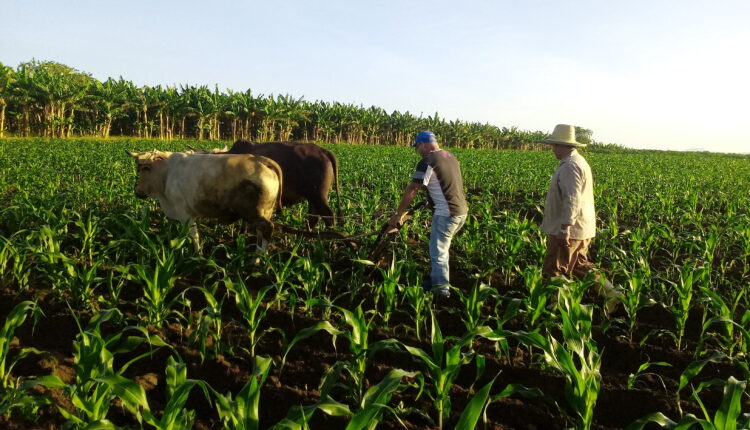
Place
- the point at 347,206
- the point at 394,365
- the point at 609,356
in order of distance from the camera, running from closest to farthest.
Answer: the point at 394,365 → the point at 609,356 → the point at 347,206

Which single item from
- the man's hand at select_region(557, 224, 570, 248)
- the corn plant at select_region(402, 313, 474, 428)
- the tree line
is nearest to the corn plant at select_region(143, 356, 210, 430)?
the corn plant at select_region(402, 313, 474, 428)

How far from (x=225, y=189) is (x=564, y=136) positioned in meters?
4.46

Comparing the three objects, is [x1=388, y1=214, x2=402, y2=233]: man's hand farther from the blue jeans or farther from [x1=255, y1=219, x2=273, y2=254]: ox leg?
[x1=255, y1=219, x2=273, y2=254]: ox leg

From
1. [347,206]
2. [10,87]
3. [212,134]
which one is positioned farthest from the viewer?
[212,134]

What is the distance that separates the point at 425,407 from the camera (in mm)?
3084

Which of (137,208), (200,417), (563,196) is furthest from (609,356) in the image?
(137,208)

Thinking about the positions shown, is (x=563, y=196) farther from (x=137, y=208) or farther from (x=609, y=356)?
(x=137, y=208)

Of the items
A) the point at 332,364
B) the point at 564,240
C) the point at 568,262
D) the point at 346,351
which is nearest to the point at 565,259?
the point at 568,262

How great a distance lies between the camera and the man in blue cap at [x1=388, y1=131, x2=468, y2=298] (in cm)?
492

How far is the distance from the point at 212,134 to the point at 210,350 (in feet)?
160

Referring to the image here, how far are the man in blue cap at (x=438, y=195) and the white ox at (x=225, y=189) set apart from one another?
6.47 feet

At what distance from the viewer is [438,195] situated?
505 cm

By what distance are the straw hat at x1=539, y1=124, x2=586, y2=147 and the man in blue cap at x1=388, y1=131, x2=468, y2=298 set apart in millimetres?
1156

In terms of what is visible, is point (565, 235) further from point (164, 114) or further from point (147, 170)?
point (164, 114)
